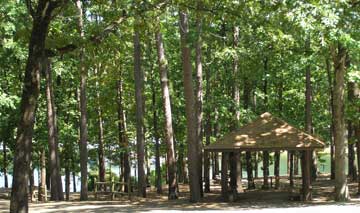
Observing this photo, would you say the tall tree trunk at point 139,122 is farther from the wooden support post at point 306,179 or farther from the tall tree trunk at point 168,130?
the wooden support post at point 306,179

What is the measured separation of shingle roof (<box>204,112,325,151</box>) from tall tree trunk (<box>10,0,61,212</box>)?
11.1 meters

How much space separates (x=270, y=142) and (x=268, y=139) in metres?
0.27

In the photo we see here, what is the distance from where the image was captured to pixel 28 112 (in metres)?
10.6

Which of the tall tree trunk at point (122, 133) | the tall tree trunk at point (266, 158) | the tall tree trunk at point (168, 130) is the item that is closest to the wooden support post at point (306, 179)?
the tall tree trunk at point (168, 130)

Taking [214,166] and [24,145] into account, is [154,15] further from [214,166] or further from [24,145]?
[214,166]

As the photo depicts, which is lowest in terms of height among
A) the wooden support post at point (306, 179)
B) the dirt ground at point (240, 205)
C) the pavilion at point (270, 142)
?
the dirt ground at point (240, 205)

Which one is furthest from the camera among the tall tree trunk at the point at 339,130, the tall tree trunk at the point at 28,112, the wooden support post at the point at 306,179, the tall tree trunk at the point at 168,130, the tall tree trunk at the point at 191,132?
the tall tree trunk at the point at 168,130

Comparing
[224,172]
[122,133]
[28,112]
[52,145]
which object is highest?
[28,112]

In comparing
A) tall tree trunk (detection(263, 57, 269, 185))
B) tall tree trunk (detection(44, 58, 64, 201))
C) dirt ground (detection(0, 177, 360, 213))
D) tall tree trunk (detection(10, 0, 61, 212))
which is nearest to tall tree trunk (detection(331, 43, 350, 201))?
dirt ground (detection(0, 177, 360, 213))

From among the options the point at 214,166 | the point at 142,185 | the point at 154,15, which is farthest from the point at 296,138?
the point at 214,166

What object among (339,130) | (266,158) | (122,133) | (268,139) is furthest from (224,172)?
(122,133)

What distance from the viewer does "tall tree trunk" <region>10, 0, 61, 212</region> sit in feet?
34.6

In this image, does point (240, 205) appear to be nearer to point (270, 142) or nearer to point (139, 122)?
point (270, 142)

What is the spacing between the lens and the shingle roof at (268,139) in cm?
2047
